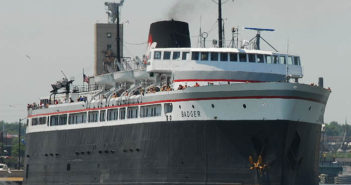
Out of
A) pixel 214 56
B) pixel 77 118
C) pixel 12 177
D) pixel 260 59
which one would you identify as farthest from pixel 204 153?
pixel 12 177

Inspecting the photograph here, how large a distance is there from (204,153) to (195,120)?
7.64 ft

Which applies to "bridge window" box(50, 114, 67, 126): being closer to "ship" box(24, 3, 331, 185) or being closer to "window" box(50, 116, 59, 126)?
"window" box(50, 116, 59, 126)

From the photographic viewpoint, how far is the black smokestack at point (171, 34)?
73.6 meters

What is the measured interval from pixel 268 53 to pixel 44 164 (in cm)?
2489

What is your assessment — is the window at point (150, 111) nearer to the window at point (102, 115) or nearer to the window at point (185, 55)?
the window at point (185, 55)

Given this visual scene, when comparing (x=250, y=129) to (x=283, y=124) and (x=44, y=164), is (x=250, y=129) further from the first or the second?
(x=44, y=164)

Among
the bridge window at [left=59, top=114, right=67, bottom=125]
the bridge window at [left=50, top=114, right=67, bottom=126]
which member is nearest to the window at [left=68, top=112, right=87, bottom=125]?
the bridge window at [left=59, top=114, right=67, bottom=125]

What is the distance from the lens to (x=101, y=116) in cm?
7494

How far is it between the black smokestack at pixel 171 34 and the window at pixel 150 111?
21.3 ft

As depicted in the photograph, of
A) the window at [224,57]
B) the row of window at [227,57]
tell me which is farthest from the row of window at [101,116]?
the window at [224,57]

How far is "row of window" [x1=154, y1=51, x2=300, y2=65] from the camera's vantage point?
223ft

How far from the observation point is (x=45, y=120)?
276 feet

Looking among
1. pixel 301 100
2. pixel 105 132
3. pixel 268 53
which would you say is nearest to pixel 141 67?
pixel 105 132

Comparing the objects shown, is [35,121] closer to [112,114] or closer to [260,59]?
[112,114]
